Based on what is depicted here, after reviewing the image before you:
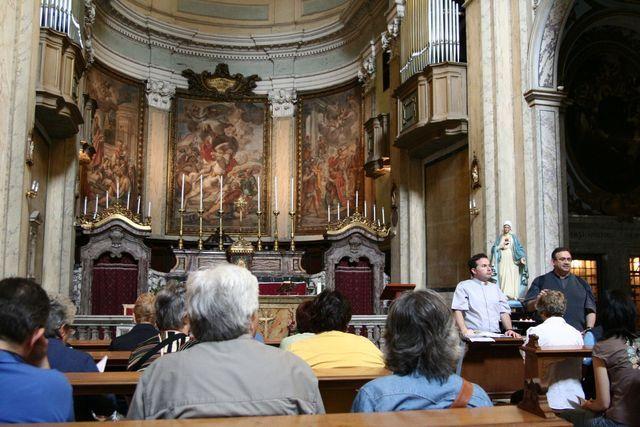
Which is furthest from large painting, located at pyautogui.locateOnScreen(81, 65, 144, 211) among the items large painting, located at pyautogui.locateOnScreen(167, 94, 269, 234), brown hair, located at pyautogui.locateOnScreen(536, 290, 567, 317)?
brown hair, located at pyautogui.locateOnScreen(536, 290, 567, 317)

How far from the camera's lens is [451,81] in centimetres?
1081

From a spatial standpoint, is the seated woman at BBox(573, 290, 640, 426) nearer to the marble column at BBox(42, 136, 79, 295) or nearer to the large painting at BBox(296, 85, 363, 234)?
the marble column at BBox(42, 136, 79, 295)

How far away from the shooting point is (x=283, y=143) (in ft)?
59.2

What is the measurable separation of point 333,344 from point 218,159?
49.1ft

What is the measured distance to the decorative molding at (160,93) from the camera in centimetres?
1727

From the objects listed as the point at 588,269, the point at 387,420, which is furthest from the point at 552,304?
the point at 588,269

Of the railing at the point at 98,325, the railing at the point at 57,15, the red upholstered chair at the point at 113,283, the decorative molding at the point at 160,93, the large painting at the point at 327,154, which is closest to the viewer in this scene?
the railing at the point at 98,325

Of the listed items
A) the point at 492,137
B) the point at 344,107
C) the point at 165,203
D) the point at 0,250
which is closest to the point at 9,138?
the point at 0,250

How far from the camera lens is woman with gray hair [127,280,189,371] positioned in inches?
134

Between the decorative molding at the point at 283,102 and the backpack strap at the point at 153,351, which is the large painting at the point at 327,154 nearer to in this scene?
the decorative molding at the point at 283,102

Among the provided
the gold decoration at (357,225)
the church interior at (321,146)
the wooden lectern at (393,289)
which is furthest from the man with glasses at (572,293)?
the gold decoration at (357,225)

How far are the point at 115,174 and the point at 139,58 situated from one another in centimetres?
332

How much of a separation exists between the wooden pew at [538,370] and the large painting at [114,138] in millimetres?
13200

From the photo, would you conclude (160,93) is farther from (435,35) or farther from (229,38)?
(435,35)
